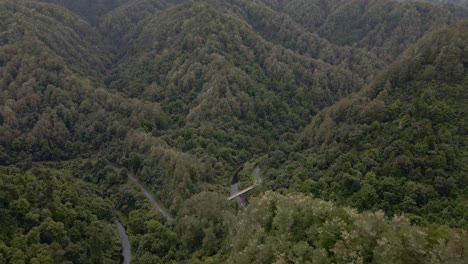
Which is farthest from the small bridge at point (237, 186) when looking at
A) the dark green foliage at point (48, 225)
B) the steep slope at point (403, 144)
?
the dark green foliage at point (48, 225)

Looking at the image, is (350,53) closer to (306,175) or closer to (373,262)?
(306,175)

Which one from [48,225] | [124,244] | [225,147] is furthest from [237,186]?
[48,225]

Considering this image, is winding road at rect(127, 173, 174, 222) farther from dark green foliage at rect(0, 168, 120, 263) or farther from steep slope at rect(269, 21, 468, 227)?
steep slope at rect(269, 21, 468, 227)

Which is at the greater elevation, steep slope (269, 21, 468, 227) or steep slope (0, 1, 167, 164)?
steep slope (269, 21, 468, 227)

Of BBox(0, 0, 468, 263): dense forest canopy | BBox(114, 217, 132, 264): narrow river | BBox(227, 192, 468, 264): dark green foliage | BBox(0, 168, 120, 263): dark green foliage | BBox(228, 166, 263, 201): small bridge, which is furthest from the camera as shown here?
BBox(228, 166, 263, 201): small bridge

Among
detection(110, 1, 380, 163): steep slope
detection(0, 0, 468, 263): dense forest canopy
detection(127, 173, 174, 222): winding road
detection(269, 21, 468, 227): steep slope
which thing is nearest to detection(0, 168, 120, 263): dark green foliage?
detection(0, 0, 468, 263): dense forest canopy

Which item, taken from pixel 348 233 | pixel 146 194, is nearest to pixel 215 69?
pixel 146 194

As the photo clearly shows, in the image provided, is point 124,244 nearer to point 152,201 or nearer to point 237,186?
point 152,201
